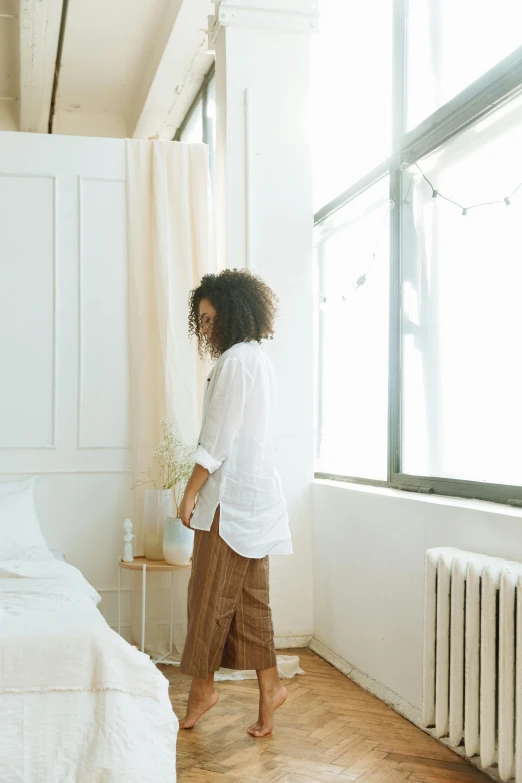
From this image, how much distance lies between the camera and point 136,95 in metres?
6.75

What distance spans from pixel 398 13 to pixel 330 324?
1545 millimetres

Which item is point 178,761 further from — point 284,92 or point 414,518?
point 284,92

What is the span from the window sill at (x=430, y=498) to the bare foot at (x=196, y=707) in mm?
1025

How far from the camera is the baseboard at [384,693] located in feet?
8.93

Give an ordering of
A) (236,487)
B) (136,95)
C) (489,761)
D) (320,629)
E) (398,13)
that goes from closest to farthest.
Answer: (489,761), (236,487), (398,13), (320,629), (136,95)

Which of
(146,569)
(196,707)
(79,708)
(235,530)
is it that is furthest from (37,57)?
(79,708)

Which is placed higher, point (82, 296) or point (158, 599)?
point (82, 296)

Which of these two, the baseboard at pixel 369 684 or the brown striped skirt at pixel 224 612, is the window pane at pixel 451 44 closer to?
the brown striped skirt at pixel 224 612

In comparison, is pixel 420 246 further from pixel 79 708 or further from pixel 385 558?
pixel 79 708

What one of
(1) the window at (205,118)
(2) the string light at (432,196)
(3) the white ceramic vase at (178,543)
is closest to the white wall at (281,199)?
(2) the string light at (432,196)

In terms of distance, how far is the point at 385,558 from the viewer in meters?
3.39

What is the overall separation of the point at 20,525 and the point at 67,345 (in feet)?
3.25

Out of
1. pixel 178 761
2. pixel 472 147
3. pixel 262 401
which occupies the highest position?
pixel 472 147

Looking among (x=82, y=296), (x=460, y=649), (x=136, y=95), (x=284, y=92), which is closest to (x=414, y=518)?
(x=460, y=649)
